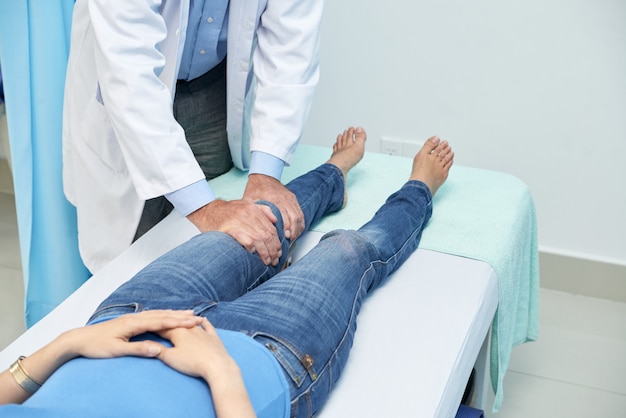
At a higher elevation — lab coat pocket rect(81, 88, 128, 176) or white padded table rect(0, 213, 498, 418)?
lab coat pocket rect(81, 88, 128, 176)

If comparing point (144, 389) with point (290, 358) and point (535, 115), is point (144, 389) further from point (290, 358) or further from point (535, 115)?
point (535, 115)

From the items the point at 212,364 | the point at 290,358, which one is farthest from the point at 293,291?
the point at 212,364

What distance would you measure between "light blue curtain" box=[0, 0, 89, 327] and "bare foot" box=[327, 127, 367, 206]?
0.63 meters

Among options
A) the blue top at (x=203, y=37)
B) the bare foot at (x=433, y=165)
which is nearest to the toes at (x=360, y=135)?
the bare foot at (x=433, y=165)

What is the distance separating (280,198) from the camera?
149 cm

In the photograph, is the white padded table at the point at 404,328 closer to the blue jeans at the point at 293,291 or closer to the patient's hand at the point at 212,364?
the blue jeans at the point at 293,291

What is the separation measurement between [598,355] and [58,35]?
1.55 m

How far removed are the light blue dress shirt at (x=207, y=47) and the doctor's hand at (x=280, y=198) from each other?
1.5 inches

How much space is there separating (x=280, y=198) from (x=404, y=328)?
39 cm

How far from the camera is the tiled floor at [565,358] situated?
1809mm

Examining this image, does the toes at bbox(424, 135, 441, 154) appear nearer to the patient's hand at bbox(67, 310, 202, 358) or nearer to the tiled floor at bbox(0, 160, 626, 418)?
the tiled floor at bbox(0, 160, 626, 418)

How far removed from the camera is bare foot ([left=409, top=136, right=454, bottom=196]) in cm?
165

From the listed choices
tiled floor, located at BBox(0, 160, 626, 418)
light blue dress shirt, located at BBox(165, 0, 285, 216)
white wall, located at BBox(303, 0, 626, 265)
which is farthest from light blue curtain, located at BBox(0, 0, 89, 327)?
white wall, located at BBox(303, 0, 626, 265)

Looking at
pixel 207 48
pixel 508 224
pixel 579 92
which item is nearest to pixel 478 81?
pixel 579 92
